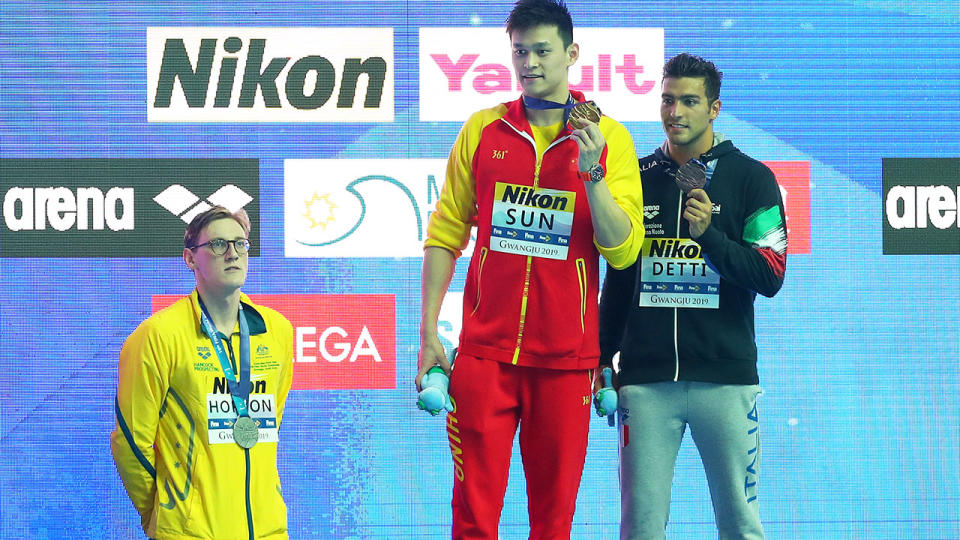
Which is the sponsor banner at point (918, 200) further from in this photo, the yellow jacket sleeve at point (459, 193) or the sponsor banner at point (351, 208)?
the yellow jacket sleeve at point (459, 193)

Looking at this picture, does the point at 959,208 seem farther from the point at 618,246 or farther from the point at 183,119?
the point at 183,119

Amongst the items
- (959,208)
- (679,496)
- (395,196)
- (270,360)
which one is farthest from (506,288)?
(959,208)

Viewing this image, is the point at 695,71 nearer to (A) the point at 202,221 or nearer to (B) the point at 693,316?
(B) the point at 693,316

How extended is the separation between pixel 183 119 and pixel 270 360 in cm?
175

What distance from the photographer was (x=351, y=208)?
4.00 m

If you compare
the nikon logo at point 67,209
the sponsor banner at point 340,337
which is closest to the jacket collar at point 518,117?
the sponsor banner at point 340,337

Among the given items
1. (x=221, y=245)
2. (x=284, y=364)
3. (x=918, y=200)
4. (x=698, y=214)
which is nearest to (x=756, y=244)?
(x=698, y=214)

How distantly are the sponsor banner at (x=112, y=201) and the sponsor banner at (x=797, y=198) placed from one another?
6.59ft

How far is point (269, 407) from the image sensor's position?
2.53 meters

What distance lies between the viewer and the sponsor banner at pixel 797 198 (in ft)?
13.3

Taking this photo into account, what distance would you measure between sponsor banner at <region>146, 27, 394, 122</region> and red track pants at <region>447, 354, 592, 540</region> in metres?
1.79

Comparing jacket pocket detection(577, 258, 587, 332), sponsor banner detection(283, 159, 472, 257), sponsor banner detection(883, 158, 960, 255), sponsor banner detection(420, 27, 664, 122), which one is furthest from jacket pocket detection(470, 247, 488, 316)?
sponsor banner detection(883, 158, 960, 255)

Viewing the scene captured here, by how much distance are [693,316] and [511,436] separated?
1.92 feet

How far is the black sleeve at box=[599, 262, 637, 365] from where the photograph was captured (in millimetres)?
2777
